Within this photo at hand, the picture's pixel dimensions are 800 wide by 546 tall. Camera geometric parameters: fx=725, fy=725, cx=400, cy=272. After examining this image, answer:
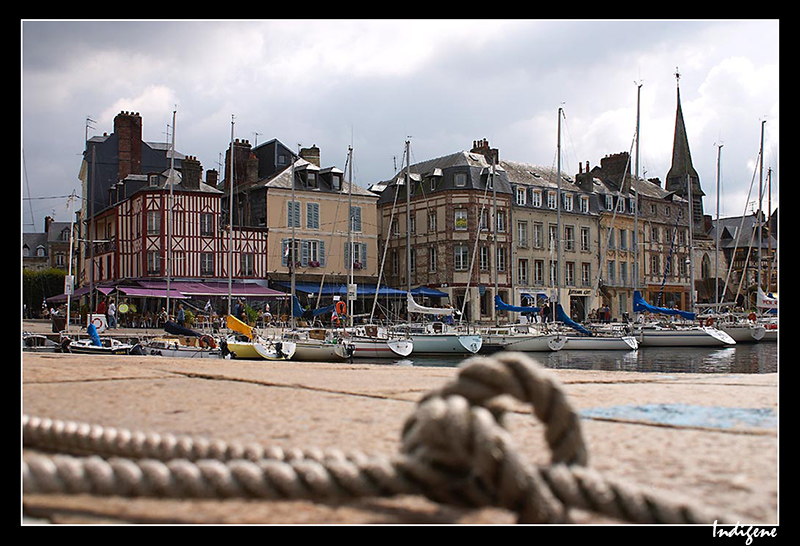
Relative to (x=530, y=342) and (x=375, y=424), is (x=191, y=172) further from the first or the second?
(x=375, y=424)

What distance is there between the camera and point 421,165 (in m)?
47.3

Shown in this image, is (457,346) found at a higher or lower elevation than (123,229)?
lower

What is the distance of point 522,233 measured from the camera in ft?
149

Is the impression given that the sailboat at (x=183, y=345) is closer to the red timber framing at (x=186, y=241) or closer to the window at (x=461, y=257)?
the red timber framing at (x=186, y=241)

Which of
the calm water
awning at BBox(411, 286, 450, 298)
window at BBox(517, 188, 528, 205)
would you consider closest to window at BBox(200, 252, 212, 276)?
awning at BBox(411, 286, 450, 298)

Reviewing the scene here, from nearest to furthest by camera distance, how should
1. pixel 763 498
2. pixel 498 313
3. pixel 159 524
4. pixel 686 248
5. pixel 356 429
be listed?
pixel 159 524 < pixel 763 498 < pixel 356 429 < pixel 498 313 < pixel 686 248

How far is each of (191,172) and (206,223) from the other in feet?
9.20

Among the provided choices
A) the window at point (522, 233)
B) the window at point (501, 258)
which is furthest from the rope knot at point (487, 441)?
the window at point (522, 233)

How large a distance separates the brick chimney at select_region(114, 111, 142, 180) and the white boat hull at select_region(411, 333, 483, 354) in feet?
86.9

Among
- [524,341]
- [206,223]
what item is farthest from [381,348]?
[206,223]

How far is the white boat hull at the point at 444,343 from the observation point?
1109 inches

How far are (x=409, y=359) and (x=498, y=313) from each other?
16.9 meters
